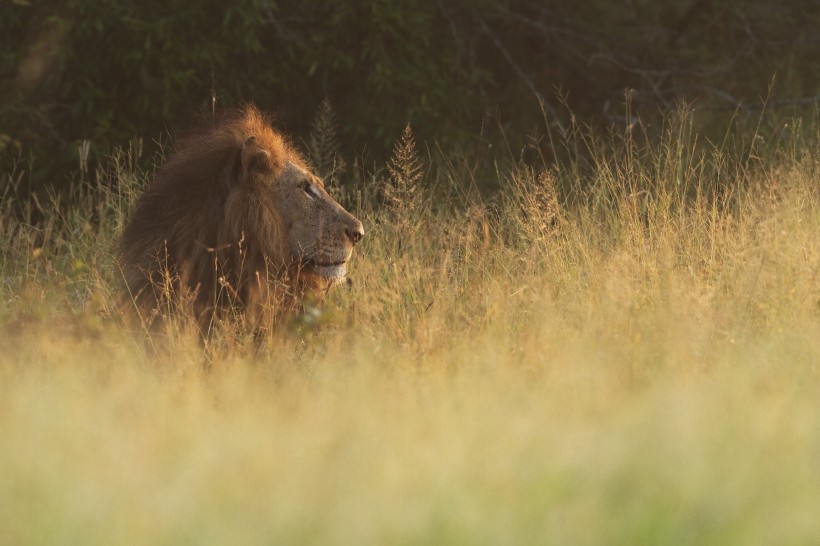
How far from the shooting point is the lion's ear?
505cm

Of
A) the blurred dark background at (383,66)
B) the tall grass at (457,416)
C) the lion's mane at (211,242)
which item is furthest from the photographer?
the blurred dark background at (383,66)

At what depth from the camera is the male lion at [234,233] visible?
16.5 ft

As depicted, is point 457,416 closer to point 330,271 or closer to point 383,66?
point 330,271

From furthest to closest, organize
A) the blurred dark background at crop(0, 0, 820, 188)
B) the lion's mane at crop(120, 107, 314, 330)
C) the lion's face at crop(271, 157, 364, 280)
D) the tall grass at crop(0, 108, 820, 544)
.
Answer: the blurred dark background at crop(0, 0, 820, 188) → the lion's face at crop(271, 157, 364, 280) → the lion's mane at crop(120, 107, 314, 330) → the tall grass at crop(0, 108, 820, 544)

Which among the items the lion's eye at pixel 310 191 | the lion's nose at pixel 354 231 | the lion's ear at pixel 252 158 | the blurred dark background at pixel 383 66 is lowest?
the blurred dark background at pixel 383 66

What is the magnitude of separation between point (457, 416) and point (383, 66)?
6.03 metres

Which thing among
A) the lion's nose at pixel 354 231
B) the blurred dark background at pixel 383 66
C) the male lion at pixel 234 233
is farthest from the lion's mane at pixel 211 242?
the blurred dark background at pixel 383 66

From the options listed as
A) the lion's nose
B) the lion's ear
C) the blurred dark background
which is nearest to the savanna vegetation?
the lion's nose

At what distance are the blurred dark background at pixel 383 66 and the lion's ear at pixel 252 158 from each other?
3440mm

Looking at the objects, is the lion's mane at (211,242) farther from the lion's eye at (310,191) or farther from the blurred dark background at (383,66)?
the blurred dark background at (383,66)

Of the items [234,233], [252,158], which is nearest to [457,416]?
[234,233]

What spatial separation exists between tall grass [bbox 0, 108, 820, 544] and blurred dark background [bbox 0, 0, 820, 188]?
3.54 m

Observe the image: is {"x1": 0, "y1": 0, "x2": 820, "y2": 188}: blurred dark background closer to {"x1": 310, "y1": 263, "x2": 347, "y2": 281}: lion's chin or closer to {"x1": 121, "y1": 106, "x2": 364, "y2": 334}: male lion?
{"x1": 121, "y1": 106, "x2": 364, "y2": 334}: male lion

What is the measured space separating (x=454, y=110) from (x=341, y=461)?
6859 mm
